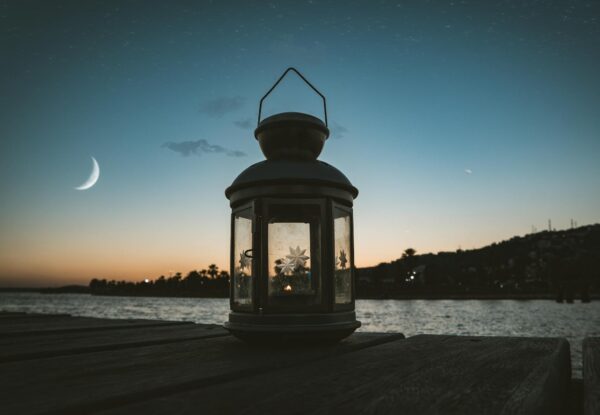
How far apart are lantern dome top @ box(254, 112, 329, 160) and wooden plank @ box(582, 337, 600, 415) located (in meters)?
1.78

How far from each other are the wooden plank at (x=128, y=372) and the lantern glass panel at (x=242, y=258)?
35cm

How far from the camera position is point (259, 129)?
2.86 meters

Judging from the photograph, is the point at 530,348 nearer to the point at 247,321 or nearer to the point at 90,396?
the point at 247,321

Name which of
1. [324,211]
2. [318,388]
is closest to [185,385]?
[318,388]

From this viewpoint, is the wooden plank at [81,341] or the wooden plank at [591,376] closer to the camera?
the wooden plank at [591,376]

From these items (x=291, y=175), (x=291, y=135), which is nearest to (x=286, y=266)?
(x=291, y=175)

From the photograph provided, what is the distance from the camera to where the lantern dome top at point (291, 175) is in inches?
99.4

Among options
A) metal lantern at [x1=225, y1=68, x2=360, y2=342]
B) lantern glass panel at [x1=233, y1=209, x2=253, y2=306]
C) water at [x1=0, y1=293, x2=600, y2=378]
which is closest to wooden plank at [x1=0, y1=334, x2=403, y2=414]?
metal lantern at [x1=225, y1=68, x2=360, y2=342]

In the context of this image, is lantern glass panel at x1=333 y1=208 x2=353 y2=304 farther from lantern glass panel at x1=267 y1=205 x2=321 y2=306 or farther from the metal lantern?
lantern glass panel at x1=267 y1=205 x2=321 y2=306

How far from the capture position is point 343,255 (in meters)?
2.75

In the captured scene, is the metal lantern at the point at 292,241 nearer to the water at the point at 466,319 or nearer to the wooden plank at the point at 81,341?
the wooden plank at the point at 81,341

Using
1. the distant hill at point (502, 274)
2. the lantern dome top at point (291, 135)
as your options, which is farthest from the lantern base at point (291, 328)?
the distant hill at point (502, 274)

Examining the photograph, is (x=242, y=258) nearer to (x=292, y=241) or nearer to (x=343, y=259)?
(x=292, y=241)

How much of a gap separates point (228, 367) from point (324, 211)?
1.17m
